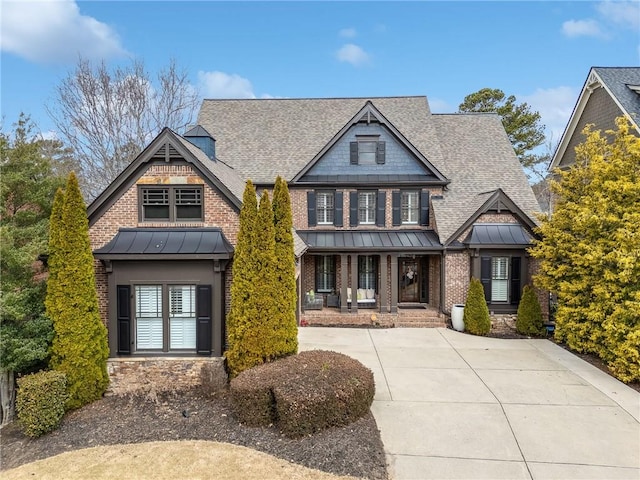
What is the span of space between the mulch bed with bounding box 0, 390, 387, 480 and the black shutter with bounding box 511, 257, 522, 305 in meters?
9.95

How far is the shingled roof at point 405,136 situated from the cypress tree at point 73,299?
910 cm

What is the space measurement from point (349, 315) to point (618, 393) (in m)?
8.79

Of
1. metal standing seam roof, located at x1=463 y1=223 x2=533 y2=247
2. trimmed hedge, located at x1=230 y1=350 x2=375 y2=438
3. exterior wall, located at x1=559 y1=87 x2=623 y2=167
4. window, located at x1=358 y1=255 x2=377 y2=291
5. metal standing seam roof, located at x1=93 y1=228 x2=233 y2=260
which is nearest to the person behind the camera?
trimmed hedge, located at x1=230 y1=350 x2=375 y2=438

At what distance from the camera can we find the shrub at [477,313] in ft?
43.5

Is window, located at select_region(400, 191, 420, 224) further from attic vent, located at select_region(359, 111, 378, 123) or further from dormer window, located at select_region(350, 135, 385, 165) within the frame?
attic vent, located at select_region(359, 111, 378, 123)

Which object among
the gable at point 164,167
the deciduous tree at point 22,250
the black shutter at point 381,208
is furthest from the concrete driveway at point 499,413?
the deciduous tree at point 22,250

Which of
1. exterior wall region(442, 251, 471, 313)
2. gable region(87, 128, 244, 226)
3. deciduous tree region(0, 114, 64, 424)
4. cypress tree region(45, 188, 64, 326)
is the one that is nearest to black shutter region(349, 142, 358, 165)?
exterior wall region(442, 251, 471, 313)

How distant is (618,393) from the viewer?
8453mm

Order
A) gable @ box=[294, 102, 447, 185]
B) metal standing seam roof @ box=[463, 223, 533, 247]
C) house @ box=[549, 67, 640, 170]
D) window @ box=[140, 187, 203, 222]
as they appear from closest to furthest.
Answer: window @ box=[140, 187, 203, 222] → metal standing seam roof @ box=[463, 223, 533, 247] → house @ box=[549, 67, 640, 170] → gable @ box=[294, 102, 447, 185]

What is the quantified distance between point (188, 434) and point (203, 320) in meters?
2.75

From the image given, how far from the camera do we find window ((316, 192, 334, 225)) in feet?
55.1

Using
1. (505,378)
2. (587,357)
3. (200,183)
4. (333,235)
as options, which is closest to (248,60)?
(333,235)

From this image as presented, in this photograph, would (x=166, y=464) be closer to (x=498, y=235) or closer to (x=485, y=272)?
(x=485, y=272)

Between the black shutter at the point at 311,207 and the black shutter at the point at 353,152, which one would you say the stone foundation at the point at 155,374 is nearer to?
the black shutter at the point at 311,207
